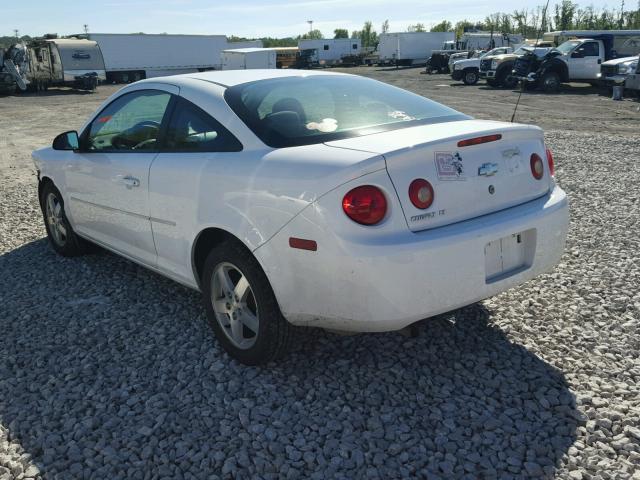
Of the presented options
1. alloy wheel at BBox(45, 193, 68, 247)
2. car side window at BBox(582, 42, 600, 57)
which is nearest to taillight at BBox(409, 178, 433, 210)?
alloy wheel at BBox(45, 193, 68, 247)

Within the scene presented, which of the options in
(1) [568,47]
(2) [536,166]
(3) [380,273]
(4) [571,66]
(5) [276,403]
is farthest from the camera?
(1) [568,47]

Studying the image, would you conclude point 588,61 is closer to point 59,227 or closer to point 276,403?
point 59,227

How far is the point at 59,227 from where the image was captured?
5344 millimetres

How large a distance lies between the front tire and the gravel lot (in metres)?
0.14

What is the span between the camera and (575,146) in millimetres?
10648

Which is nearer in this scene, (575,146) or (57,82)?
(575,146)

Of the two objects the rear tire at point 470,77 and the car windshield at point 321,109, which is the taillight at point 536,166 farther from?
the rear tire at point 470,77

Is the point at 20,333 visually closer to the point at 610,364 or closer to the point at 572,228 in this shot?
the point at 610,364

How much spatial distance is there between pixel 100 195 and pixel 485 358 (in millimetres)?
2862

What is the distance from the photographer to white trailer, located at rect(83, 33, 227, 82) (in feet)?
128

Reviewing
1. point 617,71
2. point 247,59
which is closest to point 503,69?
point 617,71

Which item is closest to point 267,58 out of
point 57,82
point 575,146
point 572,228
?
point 57,82

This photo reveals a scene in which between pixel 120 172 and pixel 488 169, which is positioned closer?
pixel 488 169

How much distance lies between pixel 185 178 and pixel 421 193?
1.40 meters
